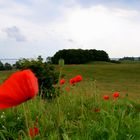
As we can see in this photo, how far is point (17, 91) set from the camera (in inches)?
60.2

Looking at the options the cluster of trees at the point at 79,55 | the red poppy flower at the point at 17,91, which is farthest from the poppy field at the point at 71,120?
the cluster of trees at the point at 79,55

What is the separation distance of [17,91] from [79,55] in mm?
49867

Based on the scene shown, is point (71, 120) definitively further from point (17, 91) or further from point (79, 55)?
point (79, 55)

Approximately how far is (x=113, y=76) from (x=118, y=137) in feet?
109

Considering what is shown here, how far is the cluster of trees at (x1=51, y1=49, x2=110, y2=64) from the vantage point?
47.7 metres

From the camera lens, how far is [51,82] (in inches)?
486

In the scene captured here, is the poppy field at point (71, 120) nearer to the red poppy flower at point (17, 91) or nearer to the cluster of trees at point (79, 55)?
the red poppy flower at point (17, 91)

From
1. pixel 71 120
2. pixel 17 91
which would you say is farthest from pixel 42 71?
pixel 17 91

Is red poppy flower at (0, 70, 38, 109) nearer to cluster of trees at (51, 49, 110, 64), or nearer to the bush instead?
the bush

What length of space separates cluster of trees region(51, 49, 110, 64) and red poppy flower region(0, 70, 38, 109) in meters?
45.3

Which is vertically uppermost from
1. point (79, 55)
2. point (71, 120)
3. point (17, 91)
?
point (17, 91)

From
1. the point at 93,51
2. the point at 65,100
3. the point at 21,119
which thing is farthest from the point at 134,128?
the point at 93,51

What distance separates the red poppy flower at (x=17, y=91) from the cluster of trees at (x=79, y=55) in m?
45.3

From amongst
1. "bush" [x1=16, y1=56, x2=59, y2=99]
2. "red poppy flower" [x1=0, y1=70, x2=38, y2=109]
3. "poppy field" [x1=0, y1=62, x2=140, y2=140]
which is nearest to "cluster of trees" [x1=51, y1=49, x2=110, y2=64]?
"bush" [x1=16, y1=56, x2=59, y2=99]
